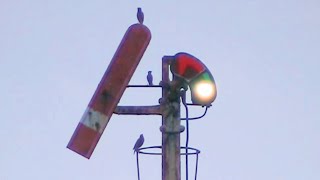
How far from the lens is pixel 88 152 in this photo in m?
4.47

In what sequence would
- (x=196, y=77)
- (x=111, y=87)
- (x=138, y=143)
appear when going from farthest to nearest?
(x=138, y=143)
(x=196, y=77)
(x=111, y=87)

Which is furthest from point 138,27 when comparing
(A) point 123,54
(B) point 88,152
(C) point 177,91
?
(B) point 88,152

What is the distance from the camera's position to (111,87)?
4566mm

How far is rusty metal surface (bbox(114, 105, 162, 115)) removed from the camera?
4.72m

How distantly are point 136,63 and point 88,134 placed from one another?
1.76 ft

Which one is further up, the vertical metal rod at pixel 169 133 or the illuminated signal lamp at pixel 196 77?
the illuminated signal lamp at pixel 196 77

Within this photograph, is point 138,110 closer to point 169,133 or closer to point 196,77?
point 169,133

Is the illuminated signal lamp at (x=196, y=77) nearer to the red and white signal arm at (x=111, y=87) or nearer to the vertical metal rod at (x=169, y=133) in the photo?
the vertical metal rod at (x=169, y=133)

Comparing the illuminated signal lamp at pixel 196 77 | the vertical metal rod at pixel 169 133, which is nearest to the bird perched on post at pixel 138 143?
the vertical metal rod at pixel 169 133

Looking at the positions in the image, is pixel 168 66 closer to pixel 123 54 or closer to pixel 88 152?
pixel 123 54

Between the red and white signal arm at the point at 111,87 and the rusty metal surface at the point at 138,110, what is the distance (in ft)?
0.42

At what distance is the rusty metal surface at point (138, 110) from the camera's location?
472 cm

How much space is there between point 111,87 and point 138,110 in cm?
31

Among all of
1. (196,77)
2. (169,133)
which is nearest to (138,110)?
(169,133)
